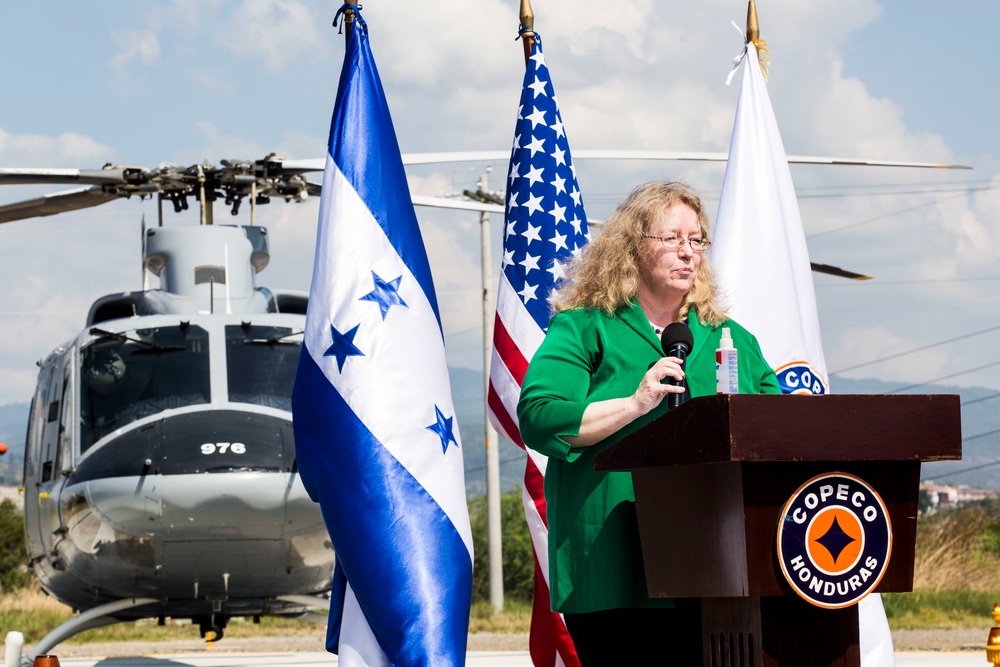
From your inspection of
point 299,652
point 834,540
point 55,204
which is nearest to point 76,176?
point 55,204

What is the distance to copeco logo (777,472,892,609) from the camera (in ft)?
8.04

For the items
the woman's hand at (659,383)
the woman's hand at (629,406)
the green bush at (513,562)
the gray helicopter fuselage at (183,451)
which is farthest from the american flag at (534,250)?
the green bush at (513,562)

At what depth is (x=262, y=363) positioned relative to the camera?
28.6 ft

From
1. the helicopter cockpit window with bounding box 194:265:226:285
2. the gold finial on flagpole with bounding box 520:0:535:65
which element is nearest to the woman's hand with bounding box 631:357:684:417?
the gold finial on flagpole with bounding box 520:0:535:65

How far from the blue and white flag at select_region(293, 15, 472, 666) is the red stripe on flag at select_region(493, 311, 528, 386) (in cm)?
69

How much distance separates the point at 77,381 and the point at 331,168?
3988 millimetres

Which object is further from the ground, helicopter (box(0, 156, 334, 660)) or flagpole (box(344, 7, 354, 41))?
flagpole (box(344, 7, 354, 41))

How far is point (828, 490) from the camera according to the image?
8.14ft

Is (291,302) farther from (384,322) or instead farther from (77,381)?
(384,322)

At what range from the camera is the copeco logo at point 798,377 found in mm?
5840

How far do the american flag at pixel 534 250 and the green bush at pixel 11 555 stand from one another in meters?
22.8

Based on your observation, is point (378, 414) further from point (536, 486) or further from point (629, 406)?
point (629, 406)

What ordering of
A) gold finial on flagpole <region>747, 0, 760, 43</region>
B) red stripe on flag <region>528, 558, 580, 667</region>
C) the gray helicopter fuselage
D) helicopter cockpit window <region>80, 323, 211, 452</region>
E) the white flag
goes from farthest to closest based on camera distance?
1. helicopter cockpit window <region>80, 323, 211, 452</region>
2. the gray helicopter fuselage
3. gold finial on flagpole <region>747, 0, 760, 43</region>
4. the white flag
5. red stripe on flag <region>528, 558, 580, 667</region>

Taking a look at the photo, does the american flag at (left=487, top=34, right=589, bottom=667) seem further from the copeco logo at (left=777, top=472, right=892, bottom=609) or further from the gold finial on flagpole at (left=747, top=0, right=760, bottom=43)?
the copeco logo at (left=777, top=472, right=892, bottom=609)
